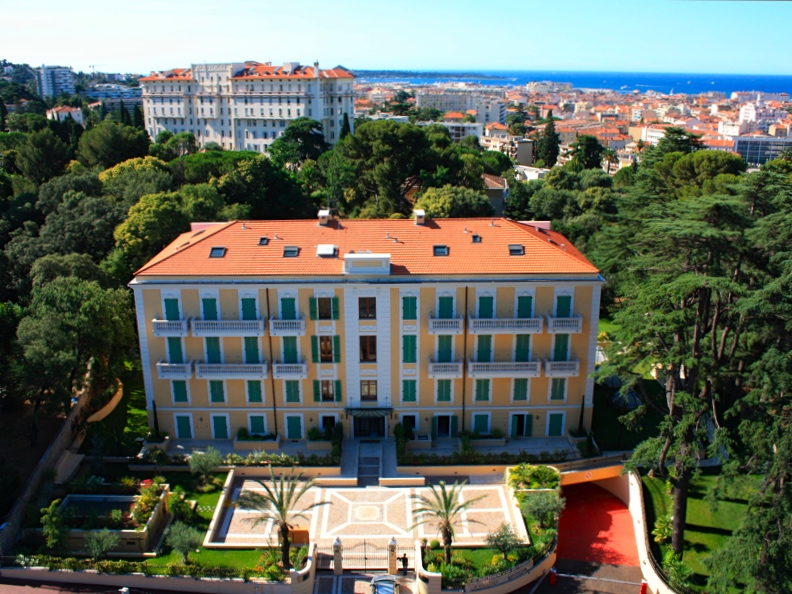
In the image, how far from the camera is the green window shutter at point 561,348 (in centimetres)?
3744

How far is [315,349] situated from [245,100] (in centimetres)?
12580

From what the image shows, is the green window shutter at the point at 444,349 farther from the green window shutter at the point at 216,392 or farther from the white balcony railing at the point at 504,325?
the green window shutter at the point at 216,392

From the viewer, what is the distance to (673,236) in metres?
30.6

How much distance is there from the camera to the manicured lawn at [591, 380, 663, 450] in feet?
127

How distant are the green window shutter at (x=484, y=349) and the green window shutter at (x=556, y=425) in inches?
209

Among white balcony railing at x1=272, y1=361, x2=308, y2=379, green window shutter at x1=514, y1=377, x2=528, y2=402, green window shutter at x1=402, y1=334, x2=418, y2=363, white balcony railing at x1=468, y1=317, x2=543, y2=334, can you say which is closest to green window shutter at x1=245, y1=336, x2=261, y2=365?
white balcony railing at x1=272, y1=361, x2=308, y2=379

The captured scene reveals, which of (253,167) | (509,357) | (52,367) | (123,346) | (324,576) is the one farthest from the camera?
(253,167)

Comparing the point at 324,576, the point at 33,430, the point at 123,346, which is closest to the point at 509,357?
the point at 324,576

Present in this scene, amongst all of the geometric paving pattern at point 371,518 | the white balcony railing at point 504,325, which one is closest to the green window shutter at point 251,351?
the geometric paving pattern at point 371,518

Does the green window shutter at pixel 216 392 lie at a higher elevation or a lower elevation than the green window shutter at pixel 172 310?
lower

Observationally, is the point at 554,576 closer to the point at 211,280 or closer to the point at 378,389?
the point at 378,389

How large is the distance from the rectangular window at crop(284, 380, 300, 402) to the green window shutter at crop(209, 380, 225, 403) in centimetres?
366

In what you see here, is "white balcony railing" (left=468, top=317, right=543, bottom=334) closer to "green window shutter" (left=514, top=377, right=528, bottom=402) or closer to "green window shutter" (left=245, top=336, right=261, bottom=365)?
"green window shutter" (left=514, top=377, right=528, bottom=402)

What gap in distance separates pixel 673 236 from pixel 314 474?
21301mm
